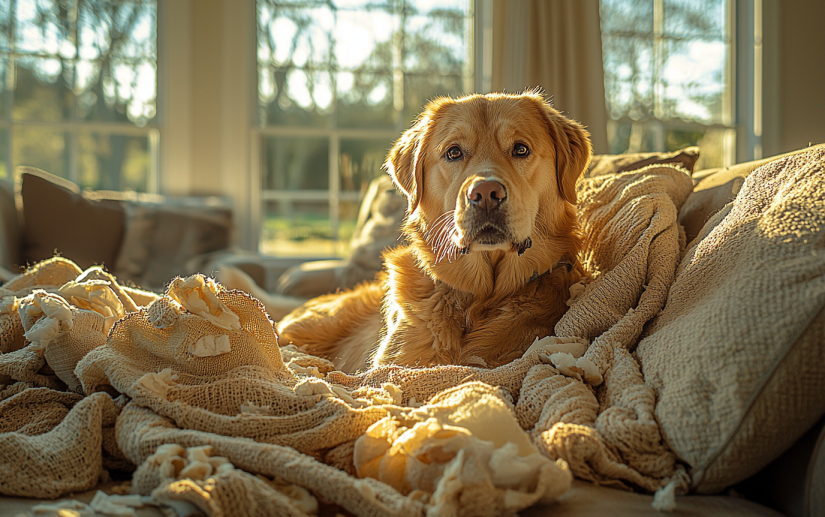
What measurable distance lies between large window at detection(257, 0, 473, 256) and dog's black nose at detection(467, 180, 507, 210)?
11.7 ft

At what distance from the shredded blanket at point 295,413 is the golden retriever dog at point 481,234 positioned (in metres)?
0.20

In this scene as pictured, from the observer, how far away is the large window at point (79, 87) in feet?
14.4

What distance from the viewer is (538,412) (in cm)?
100

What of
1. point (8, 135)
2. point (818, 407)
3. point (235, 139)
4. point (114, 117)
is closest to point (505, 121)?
point (818, 407)

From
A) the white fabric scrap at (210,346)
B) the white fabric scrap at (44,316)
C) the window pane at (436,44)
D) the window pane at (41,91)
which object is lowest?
the white fabric scrap at (210,346)

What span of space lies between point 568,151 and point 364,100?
3476 mm

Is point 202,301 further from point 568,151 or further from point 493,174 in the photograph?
point 568,151

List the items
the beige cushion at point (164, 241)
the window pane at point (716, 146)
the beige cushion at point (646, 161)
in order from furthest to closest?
the window pane at point (716, 146) < the beige cushion at point (164, 241) < the beige cushion at point (646, 161)

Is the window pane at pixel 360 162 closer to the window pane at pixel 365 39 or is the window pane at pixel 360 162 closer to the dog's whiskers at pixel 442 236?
the window pane at pixel 365 39

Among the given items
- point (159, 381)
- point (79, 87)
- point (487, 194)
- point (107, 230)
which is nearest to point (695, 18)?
point (487, 194)

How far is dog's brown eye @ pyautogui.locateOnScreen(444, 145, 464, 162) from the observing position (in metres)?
1.62

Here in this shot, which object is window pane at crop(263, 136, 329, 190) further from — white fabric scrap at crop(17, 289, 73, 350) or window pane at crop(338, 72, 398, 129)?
white fabric scrap at crop(17, 289, 73, 350)

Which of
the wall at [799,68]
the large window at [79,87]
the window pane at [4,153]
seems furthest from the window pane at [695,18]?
the window pane at [4,153]

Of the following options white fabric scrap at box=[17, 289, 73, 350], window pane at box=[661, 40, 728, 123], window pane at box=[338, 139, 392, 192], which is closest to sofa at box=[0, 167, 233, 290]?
window pane at box=[338, 139, 392, 192]
